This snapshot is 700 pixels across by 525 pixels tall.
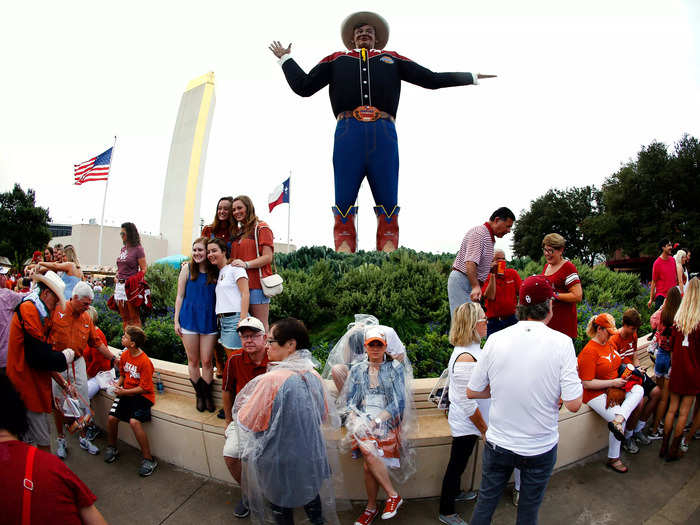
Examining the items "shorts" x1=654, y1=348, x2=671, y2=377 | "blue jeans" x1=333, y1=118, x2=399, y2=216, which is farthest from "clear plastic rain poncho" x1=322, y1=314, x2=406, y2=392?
"blue jeans" x1=333, y1=118, x2=399, y2=216

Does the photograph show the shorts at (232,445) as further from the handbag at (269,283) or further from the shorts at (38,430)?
the shorts at (38,430)

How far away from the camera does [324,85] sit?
673 cm

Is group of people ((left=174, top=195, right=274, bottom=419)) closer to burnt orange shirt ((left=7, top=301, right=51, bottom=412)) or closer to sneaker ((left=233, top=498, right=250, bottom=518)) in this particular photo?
sneaker ((left=233, top=498, right=250, bottom=518))

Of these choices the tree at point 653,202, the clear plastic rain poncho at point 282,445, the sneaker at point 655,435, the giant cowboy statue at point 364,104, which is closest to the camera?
the clear plastic rain poncho at point 282,445

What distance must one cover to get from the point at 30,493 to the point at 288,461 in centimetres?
111

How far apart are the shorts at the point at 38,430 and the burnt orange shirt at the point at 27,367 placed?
0.04m

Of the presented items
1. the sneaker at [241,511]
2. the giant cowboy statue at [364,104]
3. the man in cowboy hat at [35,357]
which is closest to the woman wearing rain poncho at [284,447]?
the sneaker at [241,511]

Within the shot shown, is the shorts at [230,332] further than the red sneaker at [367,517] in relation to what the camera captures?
Yes

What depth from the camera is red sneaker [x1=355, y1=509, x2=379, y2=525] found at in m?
2.65

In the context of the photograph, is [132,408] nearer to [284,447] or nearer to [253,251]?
[253,251]

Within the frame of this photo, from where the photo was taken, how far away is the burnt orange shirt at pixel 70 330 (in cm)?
339

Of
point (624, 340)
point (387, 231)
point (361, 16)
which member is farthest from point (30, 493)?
point (361, 16)

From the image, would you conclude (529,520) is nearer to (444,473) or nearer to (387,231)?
(444,473)

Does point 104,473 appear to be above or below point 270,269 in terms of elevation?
below
